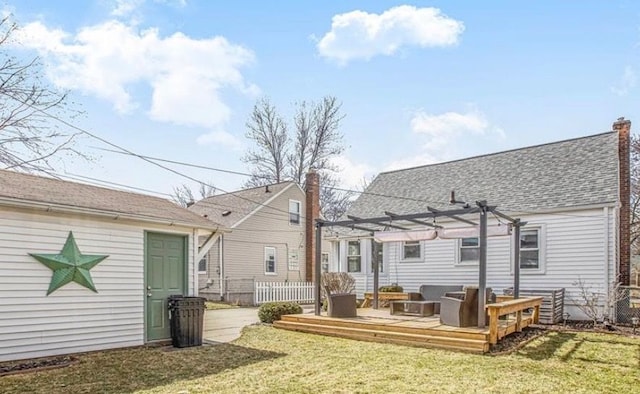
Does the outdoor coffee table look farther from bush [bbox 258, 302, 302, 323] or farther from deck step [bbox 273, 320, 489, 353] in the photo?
bush [bbox 258, 302, 302, 323]

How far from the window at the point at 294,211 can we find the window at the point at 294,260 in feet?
5.07

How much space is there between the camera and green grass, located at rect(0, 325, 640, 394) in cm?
558

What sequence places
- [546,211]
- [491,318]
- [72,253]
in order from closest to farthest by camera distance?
[72,253]
[491,318]
[546,211]

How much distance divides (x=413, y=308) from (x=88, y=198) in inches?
301

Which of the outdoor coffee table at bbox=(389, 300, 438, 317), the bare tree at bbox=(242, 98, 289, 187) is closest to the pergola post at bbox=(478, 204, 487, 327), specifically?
the outdoor coffee table at bbox=(389, 300, 438, 317)

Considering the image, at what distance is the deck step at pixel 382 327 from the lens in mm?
8109

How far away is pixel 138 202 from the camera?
30.9ft

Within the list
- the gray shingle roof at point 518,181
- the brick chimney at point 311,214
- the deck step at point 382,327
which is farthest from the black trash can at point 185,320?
the brick chimney at point 311,214

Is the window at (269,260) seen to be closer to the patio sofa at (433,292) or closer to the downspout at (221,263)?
the downspout at (221,263)

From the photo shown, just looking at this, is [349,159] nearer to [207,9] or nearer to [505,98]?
[505,98]

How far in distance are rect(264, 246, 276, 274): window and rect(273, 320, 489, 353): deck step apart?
36.4 ft

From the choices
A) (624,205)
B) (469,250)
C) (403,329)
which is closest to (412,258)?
(469,250)

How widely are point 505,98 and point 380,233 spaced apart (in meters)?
5.34

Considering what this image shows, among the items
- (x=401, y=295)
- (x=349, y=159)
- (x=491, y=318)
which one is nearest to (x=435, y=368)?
(x=491, y=318)
